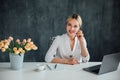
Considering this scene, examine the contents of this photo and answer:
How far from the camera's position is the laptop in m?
2.24

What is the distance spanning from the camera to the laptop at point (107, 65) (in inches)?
88.3

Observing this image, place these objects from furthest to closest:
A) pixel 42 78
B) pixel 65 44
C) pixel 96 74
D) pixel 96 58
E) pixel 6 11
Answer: pixel 96 58
pixel 6 11
pixel 65 44
pixel 96 74
pixel 42 78

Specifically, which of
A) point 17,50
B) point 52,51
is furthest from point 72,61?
point 17,50

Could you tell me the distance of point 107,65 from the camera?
2.31 m

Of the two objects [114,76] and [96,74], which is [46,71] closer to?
[96,74]

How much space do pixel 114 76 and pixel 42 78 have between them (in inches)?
25.3

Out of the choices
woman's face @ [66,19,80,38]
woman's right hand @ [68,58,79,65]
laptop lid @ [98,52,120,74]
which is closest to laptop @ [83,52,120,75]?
laptop lid @ [98,52,120,74]

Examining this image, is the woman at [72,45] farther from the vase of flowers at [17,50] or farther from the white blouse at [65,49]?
the vase of flowers at [17,50]

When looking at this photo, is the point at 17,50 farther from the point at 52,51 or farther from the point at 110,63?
the point at 110,63

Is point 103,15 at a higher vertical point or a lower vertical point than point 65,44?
higher

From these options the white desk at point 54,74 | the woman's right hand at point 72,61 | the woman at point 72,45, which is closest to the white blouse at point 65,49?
the woman at point 72,45

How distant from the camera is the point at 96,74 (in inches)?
90.0

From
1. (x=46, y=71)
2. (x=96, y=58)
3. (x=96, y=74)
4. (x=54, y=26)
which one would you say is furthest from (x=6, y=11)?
(x=96, y=74)

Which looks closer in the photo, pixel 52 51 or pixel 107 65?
pixel 107 65
